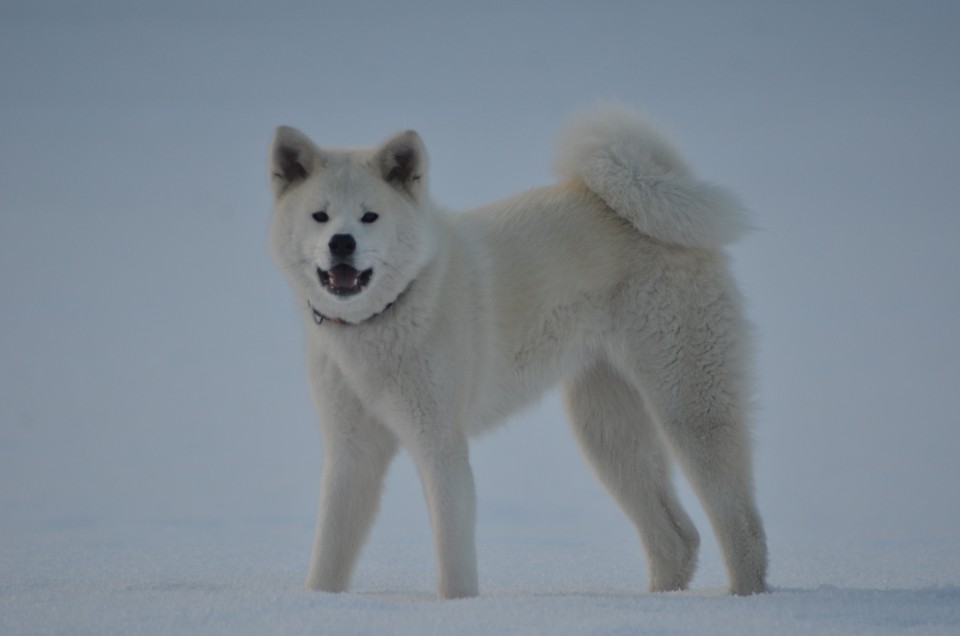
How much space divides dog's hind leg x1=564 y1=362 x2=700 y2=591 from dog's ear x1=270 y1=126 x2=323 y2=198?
1.99 metres

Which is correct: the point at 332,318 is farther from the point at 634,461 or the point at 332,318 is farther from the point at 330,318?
the point at 634,461

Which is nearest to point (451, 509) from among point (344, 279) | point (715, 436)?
point (344, 279)

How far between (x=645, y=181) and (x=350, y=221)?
1.90 m

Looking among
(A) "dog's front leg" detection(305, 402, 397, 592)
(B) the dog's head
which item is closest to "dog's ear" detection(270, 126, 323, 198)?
(B) the dog's head

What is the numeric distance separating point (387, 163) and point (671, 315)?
5.68 ft

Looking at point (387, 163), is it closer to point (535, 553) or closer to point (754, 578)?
point (754, 578)

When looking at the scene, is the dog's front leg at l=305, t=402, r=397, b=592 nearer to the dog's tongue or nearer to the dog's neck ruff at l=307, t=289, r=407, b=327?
the dog's neck ruff at l=307, t=289, r=407, b=327

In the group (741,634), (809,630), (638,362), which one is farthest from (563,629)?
(638,362)

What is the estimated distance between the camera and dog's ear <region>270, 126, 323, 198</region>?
4.88m

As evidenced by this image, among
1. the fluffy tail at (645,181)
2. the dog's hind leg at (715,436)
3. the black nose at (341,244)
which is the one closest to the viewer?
the black nose at (341,244)

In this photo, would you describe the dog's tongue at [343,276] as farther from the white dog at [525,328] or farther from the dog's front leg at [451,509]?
the dog's front leg at [451,509]

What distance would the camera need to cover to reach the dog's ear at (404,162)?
16.1 feet

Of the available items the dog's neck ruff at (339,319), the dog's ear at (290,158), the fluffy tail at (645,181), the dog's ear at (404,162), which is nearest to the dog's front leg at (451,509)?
the dog's neck ruff at (339,319)

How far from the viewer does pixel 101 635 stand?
3.79m
